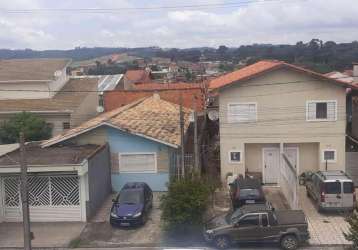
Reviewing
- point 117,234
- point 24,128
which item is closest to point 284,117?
point 117,234

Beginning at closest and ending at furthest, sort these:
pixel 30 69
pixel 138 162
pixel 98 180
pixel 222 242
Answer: pixel 222 242 < pixel 98 180 < pixel 138 162 < pixel 30 69

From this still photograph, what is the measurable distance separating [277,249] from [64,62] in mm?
32043

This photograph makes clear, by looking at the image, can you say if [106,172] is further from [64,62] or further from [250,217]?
[64,62]

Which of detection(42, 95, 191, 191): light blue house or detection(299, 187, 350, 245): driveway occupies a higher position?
detection(42, 95, 191, 191): light blue house

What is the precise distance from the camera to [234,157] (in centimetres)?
2956

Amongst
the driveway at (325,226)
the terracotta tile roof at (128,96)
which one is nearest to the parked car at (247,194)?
the driveway at (325,226)

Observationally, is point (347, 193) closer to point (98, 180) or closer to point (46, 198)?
point (98, 180)

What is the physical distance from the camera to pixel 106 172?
27.2 m

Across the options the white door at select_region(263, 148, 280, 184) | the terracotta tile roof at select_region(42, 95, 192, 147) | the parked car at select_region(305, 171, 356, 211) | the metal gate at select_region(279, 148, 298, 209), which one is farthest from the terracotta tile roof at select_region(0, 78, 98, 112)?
the parked car at select_region(305, 171, 356, 211)

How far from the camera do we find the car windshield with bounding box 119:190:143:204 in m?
23.3

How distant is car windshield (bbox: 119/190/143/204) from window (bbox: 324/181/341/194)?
7.77 metres

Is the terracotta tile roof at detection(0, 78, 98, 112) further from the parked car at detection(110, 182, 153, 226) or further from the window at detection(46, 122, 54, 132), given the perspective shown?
the parked car at detection(110, 182, 153, 226)

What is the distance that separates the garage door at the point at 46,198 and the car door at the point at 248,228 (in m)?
7.41

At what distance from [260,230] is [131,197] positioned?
6196mm
